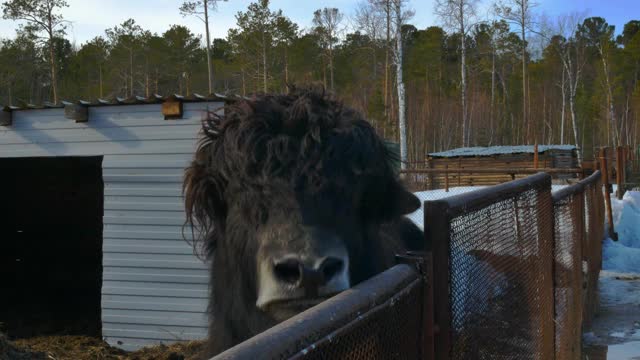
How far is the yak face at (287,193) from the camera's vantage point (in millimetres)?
2066

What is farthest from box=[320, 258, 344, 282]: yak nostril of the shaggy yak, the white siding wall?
the white siding wall

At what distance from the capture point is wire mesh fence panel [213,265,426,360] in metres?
0.99

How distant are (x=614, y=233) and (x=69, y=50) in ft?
179

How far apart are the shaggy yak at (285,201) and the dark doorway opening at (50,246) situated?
25.8 ft

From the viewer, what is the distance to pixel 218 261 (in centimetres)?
304

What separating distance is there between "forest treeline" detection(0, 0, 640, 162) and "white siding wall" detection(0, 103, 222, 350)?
95.2ft

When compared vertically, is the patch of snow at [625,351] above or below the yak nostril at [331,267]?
below

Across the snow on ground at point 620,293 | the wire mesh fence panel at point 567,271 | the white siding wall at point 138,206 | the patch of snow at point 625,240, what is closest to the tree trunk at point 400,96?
the patch of snow at point 625,240

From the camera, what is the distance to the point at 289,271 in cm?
195

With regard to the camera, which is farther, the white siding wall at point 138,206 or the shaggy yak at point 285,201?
the white siding wall at point 138,206

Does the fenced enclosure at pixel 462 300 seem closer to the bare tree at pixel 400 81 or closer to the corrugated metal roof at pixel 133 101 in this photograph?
the corrugated metal roof at pixel 133 101

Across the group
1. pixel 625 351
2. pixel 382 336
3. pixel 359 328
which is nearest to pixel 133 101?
pixel 625 351

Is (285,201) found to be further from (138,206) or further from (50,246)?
(50,246)

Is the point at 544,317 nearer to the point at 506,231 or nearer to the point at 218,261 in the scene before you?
the point at 506,231
